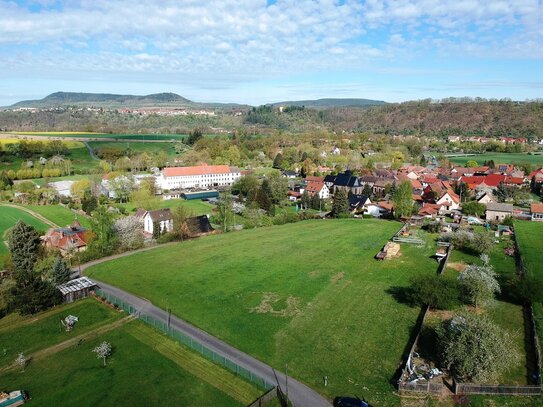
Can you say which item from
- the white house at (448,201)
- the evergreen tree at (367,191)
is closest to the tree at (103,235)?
the evergreen tree at (367,191)

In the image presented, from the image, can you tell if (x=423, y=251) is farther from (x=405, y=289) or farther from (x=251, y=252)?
(x=251, y=252)

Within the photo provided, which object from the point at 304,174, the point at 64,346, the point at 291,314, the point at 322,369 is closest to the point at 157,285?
the point at 64,346

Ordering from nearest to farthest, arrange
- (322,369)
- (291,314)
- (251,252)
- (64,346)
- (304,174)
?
(322,369)
(64,346)
(291,314)
(251,252)
(304,174)

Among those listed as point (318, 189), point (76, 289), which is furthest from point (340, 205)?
point (76, 289)

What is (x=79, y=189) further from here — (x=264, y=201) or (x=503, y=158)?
(x=503, y=158)

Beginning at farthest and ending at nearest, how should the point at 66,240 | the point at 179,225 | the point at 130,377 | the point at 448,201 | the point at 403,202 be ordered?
the point at 448,201 < the point at 403,202 < the point at 179,225 < the point at 66,240 < the point at 130,377

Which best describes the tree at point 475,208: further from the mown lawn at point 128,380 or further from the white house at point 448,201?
the mown lawn at point 128,380
